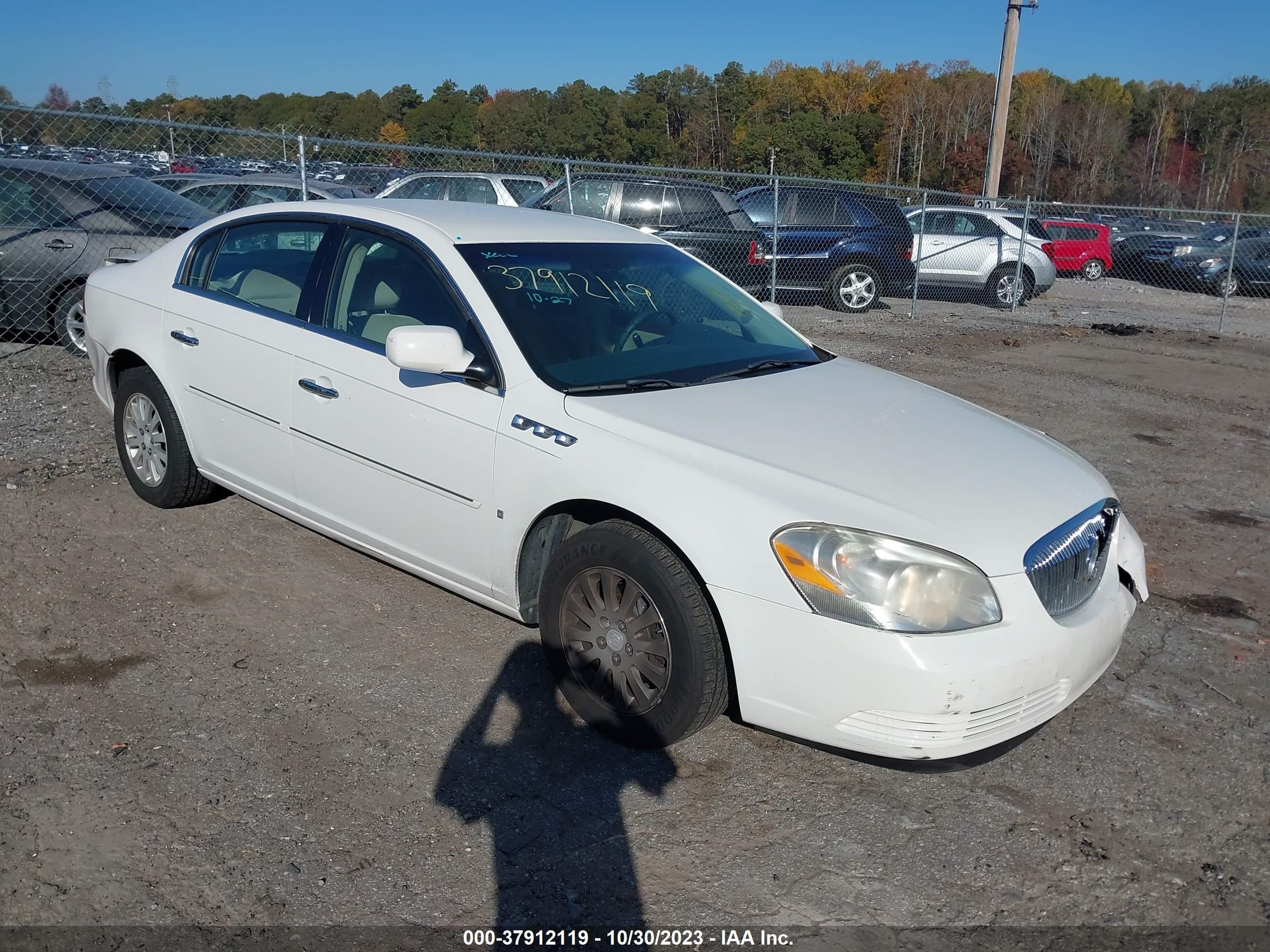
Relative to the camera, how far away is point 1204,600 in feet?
16.2

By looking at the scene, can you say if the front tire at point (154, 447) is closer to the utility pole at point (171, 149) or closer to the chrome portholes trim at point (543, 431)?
the chrome portholes trim at point (543, 431)

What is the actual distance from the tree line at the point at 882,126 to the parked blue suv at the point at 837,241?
52.2m

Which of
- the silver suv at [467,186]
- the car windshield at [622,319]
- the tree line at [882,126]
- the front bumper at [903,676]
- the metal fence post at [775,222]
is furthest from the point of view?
the tree line at [882,126]

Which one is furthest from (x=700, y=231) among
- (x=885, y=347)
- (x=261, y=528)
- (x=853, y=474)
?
(x=853, y=474)

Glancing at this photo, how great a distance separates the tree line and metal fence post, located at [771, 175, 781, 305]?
5259 cm

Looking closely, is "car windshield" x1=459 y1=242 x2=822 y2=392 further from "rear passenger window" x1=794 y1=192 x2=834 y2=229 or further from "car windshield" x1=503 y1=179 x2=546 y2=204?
"car windshield" x1=503 y1=179 x2=546 y2=204

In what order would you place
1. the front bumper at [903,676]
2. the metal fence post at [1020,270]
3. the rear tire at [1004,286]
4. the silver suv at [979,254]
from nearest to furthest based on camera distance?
the front bumper at [903,676]
the metal fence post at [1020,270]
the silver suv at [979,254]
the rear tire at [1004,286]

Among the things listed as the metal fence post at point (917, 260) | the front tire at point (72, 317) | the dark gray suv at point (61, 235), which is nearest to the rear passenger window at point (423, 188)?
the dark gray suv at point (61, 235)

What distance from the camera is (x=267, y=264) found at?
15.6 feet

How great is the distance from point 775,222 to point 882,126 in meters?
110

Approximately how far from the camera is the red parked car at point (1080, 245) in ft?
74.7

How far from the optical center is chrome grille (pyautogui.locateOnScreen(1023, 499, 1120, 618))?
3160 millimetres

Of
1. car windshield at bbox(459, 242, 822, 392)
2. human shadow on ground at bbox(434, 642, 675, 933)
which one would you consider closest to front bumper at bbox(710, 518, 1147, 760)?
human shadow on ground at bbox(434, 642, 675, 933)

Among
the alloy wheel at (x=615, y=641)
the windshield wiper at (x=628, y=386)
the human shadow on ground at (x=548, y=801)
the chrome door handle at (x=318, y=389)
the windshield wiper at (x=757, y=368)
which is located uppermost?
the windshield wiper at (x=757, y=368)
